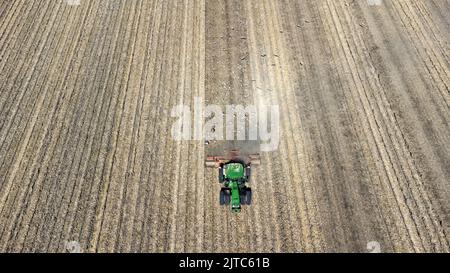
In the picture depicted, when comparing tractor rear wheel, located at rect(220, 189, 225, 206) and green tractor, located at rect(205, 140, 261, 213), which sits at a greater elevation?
green tractor, located at rect(205, 140, 261, 213)

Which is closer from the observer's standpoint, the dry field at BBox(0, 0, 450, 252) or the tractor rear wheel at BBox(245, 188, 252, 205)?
the dry field at BBox(0, 0, 450, 252)

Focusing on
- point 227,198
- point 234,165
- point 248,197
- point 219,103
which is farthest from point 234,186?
point 219,103

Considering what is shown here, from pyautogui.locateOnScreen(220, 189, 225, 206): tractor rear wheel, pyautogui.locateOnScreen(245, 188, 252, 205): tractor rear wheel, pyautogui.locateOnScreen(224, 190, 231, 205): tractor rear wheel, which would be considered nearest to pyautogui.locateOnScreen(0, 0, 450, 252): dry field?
pyautogui.locateOnScreen(220, 189, 225, 206): tractor rear wheel

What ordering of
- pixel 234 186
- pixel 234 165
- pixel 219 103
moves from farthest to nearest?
pixel 219 103 → pixel 234 165 → pixel 234 186

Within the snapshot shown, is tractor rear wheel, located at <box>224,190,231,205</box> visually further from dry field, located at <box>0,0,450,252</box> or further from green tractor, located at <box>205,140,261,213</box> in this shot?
dry field, located at <box>0,0,450,252</box>

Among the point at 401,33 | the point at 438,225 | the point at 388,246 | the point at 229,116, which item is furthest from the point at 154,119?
the point at 401,33

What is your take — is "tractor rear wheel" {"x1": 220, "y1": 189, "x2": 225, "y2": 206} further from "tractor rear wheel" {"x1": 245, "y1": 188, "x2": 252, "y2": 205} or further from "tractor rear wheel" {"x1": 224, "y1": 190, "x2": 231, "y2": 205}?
"tractor rear wheel" {"x1": 245, "y1": 188, "x2": 252, "y2": 205}

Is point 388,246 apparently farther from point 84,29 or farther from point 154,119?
point 84,29

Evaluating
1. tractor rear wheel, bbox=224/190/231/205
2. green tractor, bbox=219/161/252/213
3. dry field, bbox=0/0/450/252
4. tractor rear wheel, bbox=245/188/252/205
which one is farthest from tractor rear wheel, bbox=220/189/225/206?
tractor rear wheel, bbox=245/188/252/205

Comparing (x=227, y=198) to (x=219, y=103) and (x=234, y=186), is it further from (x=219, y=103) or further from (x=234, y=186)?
(x=219, y=103)
